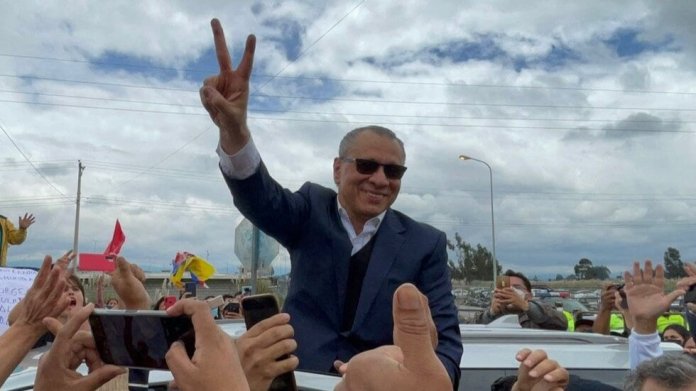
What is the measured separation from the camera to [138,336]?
4.45ft

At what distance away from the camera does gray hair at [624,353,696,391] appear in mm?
2230

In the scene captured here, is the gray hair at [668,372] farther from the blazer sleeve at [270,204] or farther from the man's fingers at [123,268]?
the man's fingers at [123,268]

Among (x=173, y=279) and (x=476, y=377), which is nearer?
(x=476, y=377)

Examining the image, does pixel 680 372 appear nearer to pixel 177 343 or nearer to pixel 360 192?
pixel 360 192

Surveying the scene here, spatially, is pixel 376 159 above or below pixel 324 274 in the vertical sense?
above

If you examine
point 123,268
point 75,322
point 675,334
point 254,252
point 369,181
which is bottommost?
point 675,334

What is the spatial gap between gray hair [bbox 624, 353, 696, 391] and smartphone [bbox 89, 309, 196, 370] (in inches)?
63.8

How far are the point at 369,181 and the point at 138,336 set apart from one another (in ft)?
4.52

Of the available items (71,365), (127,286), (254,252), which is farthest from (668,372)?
(254,252)

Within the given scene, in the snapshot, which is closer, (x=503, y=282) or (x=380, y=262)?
(x=380, y=262)

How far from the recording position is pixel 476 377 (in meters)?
3.47

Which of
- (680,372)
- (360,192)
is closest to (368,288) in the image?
(360,192)

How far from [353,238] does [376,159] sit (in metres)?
0.31

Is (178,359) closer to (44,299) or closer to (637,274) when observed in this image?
(44,299)
